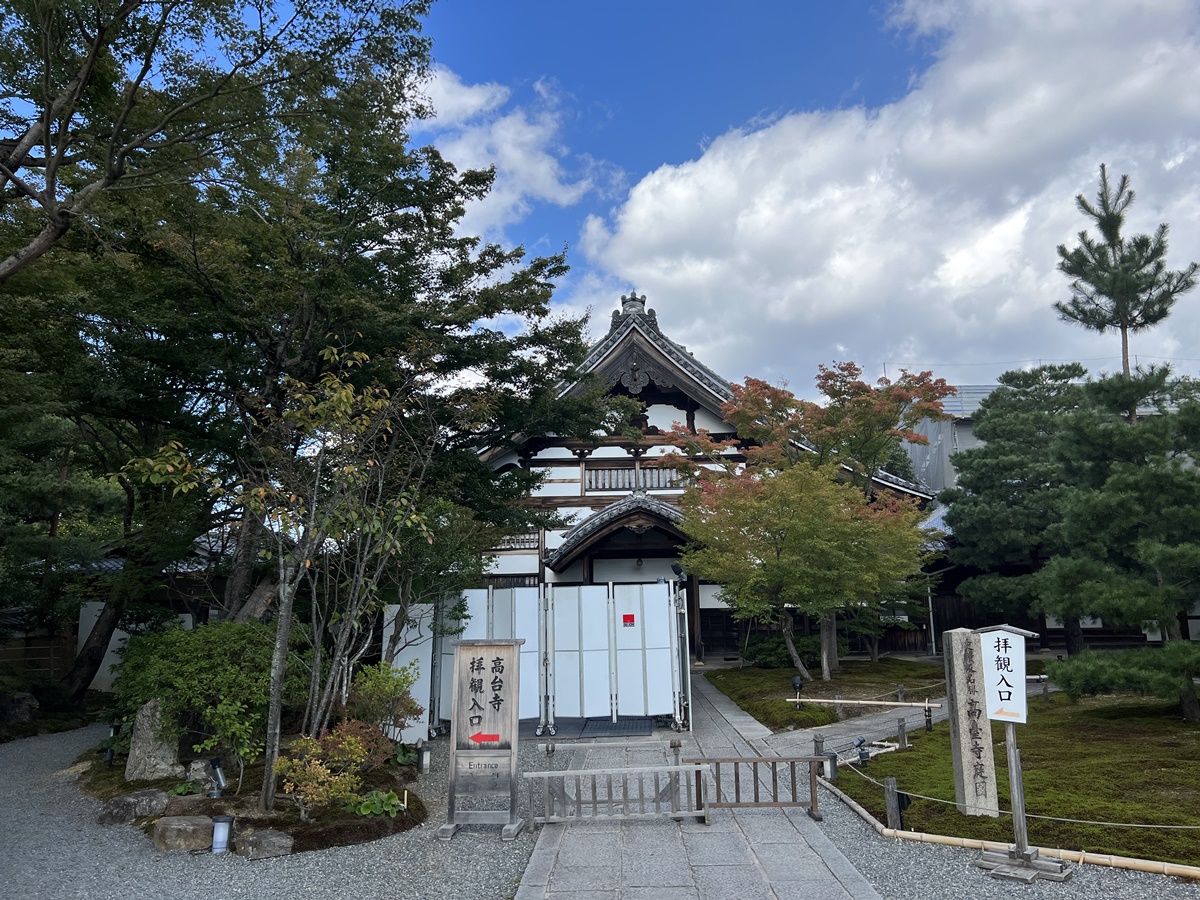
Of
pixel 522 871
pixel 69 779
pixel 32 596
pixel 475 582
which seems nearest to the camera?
pixel 522 871

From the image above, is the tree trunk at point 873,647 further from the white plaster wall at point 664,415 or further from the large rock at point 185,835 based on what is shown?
the large rock at point 185,835

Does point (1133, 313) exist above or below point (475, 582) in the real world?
above

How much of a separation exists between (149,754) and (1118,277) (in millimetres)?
14817

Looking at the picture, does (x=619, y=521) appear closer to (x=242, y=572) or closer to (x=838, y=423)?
(x=838, y=423)

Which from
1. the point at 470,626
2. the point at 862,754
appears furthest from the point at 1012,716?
Answer: the point at 470,626

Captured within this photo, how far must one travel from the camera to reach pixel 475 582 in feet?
41.1

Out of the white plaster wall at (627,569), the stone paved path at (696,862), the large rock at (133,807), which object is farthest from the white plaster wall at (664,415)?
the large rock at (133,807)

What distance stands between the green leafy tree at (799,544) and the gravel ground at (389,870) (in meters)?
5.72

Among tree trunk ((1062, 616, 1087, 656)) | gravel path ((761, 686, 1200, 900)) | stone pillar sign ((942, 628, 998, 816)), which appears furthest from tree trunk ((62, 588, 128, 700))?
tree trunk ((1062, 616, 1087, 656))

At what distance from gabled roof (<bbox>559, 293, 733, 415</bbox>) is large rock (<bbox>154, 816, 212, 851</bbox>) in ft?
44.4

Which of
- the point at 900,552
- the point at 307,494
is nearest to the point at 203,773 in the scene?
the point at 307,494

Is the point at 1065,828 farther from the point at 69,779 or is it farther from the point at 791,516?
the point at 69,779

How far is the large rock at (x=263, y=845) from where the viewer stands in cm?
662

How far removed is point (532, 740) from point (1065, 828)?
23.3 feet
